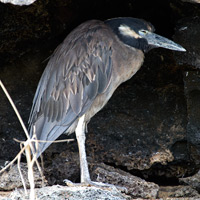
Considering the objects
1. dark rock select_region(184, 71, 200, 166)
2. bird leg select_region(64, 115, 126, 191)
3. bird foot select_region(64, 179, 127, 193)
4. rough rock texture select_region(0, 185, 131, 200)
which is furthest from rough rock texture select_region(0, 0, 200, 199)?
rough rock texture select_region(0, 185, 131, 200)

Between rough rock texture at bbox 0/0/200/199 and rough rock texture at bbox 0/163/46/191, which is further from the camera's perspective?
rough rock texture at bbox 0/0/200/199

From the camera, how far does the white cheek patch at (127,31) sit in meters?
4.54

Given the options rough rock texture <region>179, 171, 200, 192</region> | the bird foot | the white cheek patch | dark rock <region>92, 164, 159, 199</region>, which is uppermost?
the white cheek patch

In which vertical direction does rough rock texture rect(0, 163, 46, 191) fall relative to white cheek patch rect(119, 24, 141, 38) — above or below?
below

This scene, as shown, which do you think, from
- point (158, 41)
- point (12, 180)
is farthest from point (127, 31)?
point (12, 180)

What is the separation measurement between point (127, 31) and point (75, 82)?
27.6 inches

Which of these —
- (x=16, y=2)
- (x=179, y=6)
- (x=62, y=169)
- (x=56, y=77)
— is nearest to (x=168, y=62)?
(x=179, y=6)

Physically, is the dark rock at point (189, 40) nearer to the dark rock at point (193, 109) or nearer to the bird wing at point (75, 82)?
the dark rock at point (193, 109)

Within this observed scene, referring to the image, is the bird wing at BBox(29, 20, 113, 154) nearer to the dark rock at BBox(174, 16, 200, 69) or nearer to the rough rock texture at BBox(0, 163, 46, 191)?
the rough rock texture at BBox(0, 163, 46, 191)

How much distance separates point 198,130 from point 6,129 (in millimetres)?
1893

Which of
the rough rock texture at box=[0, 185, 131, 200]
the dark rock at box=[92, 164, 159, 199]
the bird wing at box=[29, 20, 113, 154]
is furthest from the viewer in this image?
the bird wing at box=[29, 20, 113, 154]

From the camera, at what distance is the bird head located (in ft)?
14.8

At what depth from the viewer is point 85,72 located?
4.33 m

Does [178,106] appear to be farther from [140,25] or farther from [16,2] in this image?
[16,2]
